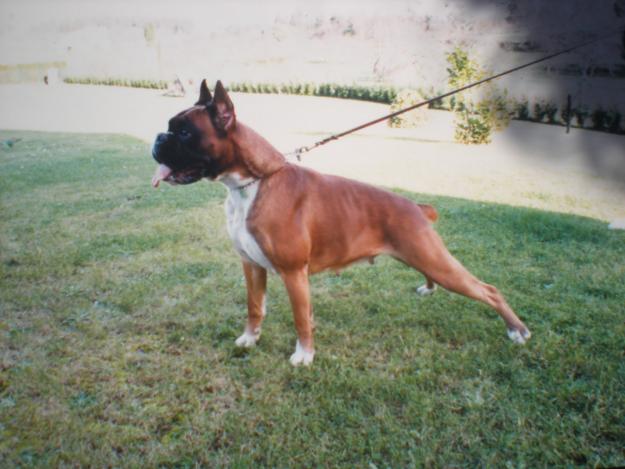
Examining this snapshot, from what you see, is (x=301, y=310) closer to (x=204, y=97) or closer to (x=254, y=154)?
(x=254, y=154)

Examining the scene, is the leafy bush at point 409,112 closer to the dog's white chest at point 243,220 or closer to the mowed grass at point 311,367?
the mowed grass at point 311,367

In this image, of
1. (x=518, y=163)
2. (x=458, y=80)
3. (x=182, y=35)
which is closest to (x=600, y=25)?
(x=518, y=163)

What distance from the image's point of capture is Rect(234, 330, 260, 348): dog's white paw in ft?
10.4

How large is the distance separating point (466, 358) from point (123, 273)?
10.5 feet

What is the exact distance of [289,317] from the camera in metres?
3.62

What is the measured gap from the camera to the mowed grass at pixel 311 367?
2.26 meters

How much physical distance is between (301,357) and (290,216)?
92cm

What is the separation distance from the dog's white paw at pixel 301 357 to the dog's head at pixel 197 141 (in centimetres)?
127

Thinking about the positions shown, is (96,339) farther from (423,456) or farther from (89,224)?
(89,224)

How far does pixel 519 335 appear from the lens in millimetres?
→ 3127

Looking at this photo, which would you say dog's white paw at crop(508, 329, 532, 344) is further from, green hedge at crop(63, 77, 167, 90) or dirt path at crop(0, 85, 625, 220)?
green hedge at crop(63, 77, 167, 90)

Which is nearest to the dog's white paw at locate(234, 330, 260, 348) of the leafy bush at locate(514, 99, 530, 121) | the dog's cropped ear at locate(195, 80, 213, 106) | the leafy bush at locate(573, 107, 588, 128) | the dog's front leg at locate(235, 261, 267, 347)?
the dog's front leg at locate(235, 261, 267, 347)

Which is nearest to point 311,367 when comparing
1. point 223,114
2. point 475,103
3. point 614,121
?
point 223,114

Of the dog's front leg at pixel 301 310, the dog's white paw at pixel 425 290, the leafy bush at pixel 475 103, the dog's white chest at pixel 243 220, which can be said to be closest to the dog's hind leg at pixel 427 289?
the dog's white paw at pixel 425 290
